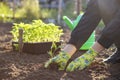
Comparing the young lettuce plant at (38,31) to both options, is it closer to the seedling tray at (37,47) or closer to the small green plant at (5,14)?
the seedling tray at (37,47)

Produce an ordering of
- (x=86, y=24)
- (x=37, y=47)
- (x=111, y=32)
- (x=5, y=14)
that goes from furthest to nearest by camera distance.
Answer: (x=5, y=14) → (x=37, y=47) → (x=86, y=24) → (x=111, y=32)

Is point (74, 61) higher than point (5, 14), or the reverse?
point (5, 14)

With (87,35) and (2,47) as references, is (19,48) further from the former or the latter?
(87,35)

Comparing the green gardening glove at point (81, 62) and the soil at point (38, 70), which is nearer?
the soil at point (38, 70)

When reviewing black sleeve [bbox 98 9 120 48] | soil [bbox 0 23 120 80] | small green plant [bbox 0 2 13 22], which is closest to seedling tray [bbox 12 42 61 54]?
soil [bbox 0 23 120 80]

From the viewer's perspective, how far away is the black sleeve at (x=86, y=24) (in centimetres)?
278

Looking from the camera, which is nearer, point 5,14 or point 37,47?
point 37,47

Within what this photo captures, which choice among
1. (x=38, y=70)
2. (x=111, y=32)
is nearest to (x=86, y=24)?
(x=111, y=32)

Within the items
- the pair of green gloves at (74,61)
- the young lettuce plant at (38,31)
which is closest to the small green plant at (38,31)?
the young lettuce plant at (38,31)

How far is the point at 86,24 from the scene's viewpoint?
2.80 metres

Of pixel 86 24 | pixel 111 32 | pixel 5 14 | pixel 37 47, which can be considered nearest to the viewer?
pixel 111 32

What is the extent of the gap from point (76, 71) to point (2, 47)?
1.14 metres

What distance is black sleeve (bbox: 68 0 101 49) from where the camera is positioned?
2.78 meters

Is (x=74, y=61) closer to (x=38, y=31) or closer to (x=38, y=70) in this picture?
(x=38, y=70)
